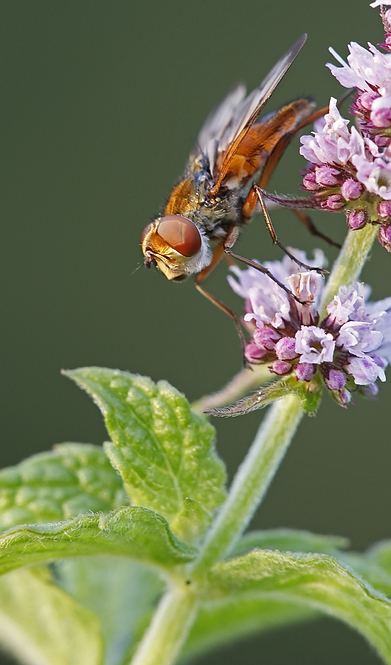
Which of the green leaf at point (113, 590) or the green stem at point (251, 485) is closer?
the green stem at point (251, 485)

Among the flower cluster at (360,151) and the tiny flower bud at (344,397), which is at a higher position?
the flower cluster at (360,151)

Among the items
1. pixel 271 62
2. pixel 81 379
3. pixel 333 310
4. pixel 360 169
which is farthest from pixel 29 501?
pixel 271 62

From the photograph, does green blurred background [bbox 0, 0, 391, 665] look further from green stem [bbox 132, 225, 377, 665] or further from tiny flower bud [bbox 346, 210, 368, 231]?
tiny flower bud [bbox 346, 210, 368, 231]

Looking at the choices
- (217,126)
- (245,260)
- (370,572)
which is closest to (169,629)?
(370,572)

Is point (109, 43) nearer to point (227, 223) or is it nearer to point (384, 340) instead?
point (227, 223)

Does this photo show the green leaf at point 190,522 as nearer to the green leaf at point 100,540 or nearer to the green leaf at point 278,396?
the green leaf at point 100,540

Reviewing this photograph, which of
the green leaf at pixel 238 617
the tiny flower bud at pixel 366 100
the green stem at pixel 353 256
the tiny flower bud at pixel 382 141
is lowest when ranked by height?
the green leaf at pixel 238 617

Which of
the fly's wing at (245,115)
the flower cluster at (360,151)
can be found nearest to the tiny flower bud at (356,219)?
the flower cluster at (360,151)

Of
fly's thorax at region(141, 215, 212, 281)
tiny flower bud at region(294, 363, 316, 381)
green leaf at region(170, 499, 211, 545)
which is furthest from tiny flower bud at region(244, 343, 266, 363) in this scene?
green leaf at region(170, 499, 211, 545)
